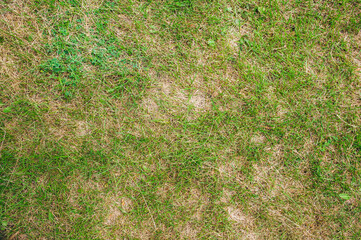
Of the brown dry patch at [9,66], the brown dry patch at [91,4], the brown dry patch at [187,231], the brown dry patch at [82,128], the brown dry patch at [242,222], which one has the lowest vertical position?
the brown dry patch at [187,231]

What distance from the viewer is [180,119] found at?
291 centimetres

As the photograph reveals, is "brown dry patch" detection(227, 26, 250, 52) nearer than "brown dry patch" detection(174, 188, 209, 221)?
No

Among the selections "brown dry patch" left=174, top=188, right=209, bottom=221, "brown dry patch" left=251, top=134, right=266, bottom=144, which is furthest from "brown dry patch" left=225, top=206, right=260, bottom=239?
"brown dry patch" left=251, top=134, right=266, bottom=144

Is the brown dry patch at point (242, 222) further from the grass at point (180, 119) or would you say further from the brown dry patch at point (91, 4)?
the brown dry patch at point (91, 4)

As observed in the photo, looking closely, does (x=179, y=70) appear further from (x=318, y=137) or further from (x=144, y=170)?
(x=318, y=137)

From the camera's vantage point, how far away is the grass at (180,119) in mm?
2811

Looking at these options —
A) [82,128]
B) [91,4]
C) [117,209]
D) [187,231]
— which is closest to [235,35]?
[91,4]

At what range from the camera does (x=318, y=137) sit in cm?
295

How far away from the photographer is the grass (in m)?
2.81

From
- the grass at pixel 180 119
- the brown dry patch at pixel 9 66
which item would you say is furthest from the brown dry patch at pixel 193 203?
the brown dry patch at pixel 9 66

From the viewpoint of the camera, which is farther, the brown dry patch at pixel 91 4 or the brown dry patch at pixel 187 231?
the brown dry patch at pixel 91 4

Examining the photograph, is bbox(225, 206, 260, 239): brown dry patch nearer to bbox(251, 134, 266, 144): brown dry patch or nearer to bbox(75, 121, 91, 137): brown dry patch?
bbox(251, 134, 266, 144): brown dry patch

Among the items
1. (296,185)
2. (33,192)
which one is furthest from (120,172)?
(296,185)

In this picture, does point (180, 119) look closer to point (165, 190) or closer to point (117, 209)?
point (165, 190)
